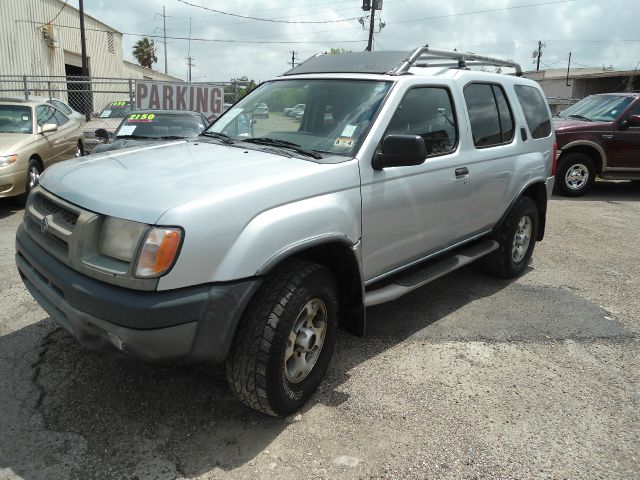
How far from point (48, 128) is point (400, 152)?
283 inches

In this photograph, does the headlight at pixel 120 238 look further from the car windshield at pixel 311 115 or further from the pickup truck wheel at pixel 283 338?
the car windshield at pixel 311 115

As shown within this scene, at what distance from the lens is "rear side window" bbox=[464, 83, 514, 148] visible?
167 inches

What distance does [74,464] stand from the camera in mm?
2484

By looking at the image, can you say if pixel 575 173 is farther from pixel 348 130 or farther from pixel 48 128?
pixel 48 128

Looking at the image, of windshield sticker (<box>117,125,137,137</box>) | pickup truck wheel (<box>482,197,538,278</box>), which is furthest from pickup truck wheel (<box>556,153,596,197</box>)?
windshield sticker (<box>117,125,137,137</box>)

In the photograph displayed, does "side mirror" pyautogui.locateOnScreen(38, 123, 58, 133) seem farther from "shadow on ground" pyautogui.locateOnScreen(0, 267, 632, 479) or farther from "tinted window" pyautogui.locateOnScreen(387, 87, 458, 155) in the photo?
"tinted window" pyautogui.locateOnScreen(387, 87, 458, 155)

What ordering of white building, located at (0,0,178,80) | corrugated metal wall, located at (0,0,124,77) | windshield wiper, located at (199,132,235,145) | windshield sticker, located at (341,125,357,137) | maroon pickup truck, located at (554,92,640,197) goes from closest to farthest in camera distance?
windshield sticker, located at (341,125,357,137) < windshield wiper, located at (199,132,235,145) < maroon pickup truck, located at (554,92,640,197) < corrugated metal wall, located at (0,0,124,77) < white building, located at (0,0,178,80)

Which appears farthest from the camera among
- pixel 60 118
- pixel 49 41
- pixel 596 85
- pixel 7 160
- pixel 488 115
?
pixel 596 85

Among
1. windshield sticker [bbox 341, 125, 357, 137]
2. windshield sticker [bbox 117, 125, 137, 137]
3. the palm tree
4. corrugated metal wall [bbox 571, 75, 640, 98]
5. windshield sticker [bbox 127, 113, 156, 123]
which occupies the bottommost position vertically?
windshield sticker [bbox 117, 125, 137, 137]

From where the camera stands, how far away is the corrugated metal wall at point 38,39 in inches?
882

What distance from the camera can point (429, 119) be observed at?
149 inches

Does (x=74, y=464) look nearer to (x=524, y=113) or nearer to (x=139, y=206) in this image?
(x=139, y=206)

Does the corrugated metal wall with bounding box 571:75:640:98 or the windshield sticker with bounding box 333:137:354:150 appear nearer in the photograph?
the windshield sticker with bounding box 333:137:354:150

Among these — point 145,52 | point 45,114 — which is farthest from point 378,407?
point 145,52
